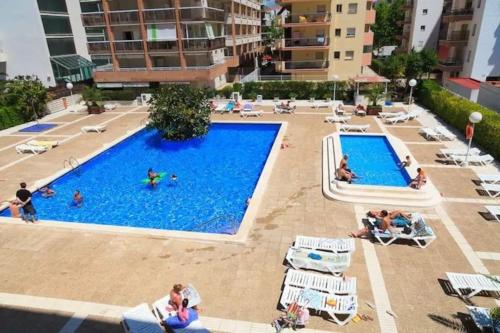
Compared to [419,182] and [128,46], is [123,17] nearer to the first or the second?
[128,46]

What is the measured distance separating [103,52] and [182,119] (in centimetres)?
1823

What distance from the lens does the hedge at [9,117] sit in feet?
90.4

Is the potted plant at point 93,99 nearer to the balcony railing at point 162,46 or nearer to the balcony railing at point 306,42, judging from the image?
the balcony railing at point 162,46

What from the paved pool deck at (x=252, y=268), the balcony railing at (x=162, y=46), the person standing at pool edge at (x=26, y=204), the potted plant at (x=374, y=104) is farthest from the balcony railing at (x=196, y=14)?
the person standing at pool edge at (x=26, y=204)

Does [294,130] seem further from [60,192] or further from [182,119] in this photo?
[60,192]

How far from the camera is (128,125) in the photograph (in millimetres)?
27781

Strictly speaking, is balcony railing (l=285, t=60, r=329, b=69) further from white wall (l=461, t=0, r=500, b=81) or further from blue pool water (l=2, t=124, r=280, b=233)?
blue pool water (l=2, t=124, r=280, b=233)

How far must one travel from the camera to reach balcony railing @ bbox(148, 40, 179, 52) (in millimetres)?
35188

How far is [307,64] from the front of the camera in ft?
134

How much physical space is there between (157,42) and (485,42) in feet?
113

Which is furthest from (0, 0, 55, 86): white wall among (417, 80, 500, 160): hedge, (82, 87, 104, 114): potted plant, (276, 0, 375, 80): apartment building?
(417, 80, 500, 160): hedge

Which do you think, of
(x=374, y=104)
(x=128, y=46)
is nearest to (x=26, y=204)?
(x=374, y=104)

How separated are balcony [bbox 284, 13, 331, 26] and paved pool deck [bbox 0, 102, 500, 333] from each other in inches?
1129

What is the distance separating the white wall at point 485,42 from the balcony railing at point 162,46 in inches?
1259
